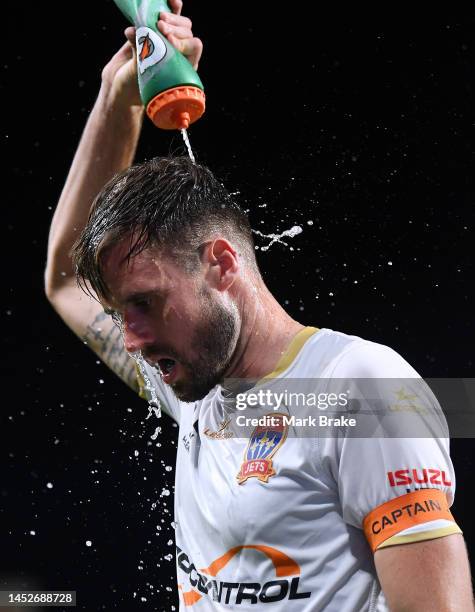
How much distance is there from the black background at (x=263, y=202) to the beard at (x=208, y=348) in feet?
3.52

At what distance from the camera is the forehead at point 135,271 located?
41.0 inches

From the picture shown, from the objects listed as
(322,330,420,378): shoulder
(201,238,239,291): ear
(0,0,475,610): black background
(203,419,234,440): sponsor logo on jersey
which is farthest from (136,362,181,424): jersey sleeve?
(0,0,475,610): black background

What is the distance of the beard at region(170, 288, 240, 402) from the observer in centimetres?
105

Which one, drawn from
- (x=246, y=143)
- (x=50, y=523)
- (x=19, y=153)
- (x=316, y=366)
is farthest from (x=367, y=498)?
(x=19, y=153)

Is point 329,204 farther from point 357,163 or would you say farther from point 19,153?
point 19,153

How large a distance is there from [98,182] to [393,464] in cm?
77

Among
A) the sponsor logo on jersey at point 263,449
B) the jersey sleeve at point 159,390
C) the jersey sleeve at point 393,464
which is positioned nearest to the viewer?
the jersey sleeve at point 393,464

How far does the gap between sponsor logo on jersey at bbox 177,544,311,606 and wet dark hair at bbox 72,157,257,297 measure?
0.39 meters

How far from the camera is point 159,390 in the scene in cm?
133

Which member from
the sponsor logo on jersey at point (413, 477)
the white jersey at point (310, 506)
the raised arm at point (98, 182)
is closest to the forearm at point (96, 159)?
the raised arm at point (98, 182)

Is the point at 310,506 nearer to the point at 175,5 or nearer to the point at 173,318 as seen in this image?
the point at 173,318

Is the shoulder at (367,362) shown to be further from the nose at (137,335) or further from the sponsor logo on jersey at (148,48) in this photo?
the sponsor logo on jersey at (148,48)

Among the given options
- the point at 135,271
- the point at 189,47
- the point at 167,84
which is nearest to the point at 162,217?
the point at 135,271

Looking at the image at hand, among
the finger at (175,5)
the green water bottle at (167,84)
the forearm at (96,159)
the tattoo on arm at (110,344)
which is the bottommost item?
the tattoo on arm at (110,344)
